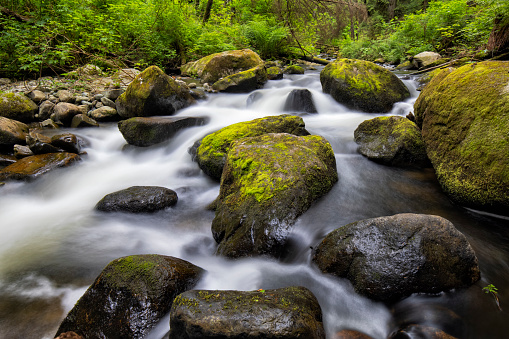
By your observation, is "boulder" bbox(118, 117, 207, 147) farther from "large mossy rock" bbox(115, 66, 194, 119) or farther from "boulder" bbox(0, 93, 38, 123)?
"boulder" bbox(0, 93, 38, 123)

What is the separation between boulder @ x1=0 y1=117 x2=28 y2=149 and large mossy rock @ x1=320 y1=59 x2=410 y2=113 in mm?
7674

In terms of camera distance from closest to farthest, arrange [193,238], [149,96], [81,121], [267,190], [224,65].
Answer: [267,190], [193,238], [149,96], [81,121], [224,65]

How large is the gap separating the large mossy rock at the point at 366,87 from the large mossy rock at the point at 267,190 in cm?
372

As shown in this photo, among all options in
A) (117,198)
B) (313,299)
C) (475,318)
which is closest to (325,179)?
(313,299)

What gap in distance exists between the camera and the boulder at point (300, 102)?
7.52m

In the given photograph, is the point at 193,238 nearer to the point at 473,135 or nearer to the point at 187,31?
the point at 473,135

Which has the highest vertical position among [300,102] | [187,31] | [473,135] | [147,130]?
[187,31]

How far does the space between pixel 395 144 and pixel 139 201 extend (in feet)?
13.7

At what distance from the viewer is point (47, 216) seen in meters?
4.34

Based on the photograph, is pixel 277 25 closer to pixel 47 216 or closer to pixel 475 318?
pixel 47 216

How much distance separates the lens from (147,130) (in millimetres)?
6273

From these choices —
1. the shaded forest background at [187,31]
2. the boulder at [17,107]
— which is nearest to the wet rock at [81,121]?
the boulder at [17,107]

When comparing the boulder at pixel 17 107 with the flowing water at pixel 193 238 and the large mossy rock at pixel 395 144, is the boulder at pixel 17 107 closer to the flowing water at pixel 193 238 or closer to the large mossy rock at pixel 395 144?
the flowing water at pixel 193 238

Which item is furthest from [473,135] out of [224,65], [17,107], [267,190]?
[17,107]
